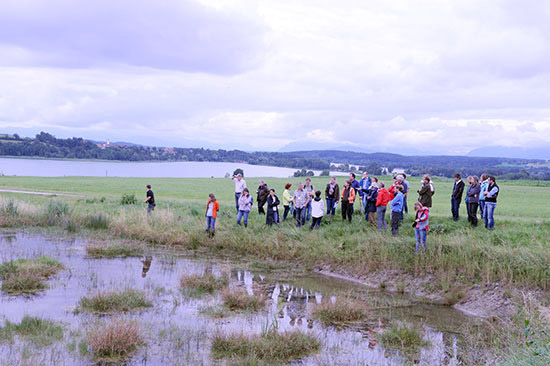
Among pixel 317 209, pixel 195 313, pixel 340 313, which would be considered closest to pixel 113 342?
pixel 195 313

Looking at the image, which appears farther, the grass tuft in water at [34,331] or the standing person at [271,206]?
the standing person at [271,206]

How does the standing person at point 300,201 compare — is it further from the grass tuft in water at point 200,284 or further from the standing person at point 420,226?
the grass tuft in water at point 200,284

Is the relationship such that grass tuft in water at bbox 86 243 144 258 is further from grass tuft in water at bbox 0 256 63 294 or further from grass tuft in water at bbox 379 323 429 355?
grass tuft in water at bbox 379 323 429 355

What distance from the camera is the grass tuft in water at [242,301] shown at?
1171 cm

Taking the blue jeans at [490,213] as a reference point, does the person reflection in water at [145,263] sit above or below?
below

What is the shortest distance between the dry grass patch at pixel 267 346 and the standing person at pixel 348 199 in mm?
11411

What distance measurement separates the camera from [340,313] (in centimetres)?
1108

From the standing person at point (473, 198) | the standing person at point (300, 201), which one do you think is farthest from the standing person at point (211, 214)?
the standing person at point (473, 198)

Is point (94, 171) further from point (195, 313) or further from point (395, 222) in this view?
point (195, 313)

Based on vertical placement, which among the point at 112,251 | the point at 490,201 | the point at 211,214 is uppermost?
the point at 490,201

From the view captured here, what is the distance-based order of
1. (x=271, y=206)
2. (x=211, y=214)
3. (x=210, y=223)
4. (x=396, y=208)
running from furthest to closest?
(x=271, y=206) → (x=210, y=223) → (x=211, y=214) → (x=396, y=208)

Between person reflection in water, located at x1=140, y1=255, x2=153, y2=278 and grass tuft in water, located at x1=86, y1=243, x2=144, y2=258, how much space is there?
58cm

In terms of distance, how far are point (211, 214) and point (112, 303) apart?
8.85 meters

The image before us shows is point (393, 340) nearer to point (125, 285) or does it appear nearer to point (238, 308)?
point (238, 308)
